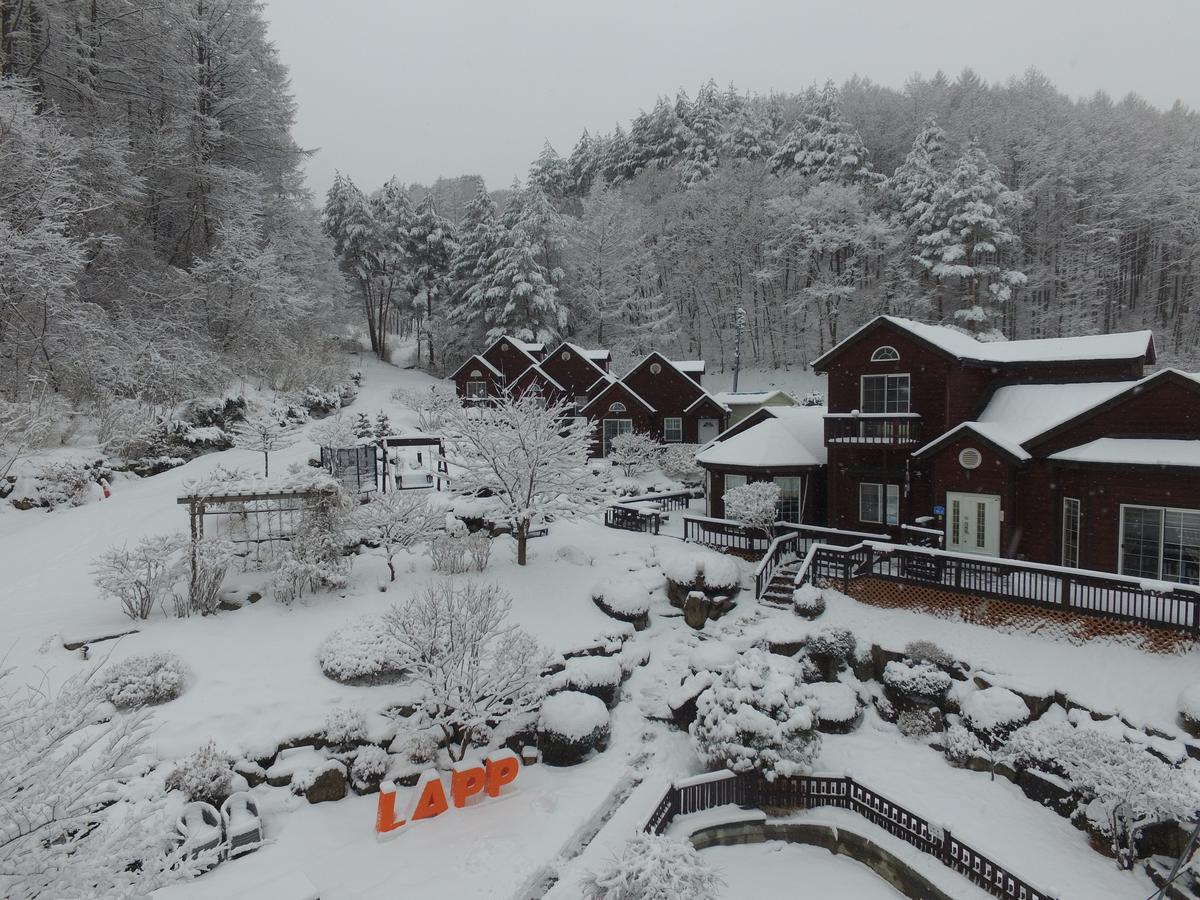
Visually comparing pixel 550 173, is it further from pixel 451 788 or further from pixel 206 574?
pixel 451 788

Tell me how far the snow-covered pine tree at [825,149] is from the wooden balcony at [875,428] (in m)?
34.5

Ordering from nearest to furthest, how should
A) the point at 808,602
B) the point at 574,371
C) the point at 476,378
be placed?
1. the point at 808,602
2. the point at 574,371
3. the point at 476,378

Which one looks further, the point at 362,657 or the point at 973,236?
the point at 973,236

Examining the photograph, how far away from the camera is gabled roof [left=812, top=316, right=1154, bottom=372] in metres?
16.2

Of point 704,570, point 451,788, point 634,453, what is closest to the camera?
point 451,788

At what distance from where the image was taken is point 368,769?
10.4 metres

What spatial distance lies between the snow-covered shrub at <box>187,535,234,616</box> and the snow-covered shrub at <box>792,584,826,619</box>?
46.1ft

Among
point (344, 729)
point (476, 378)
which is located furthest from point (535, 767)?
point (476, 378)

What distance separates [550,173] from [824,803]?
62565mm

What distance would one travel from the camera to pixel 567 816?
10148 millimetres

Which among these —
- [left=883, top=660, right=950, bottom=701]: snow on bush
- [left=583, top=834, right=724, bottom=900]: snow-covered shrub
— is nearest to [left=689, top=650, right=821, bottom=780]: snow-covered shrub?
[left=883, top=660, right=950, bottom=701]: snow on bush

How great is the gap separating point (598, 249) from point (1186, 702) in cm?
4207

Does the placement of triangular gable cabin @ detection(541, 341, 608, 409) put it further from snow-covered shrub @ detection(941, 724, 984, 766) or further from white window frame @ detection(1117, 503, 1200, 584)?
snow-covered shrub @ detection(941, 724, 984, 766)

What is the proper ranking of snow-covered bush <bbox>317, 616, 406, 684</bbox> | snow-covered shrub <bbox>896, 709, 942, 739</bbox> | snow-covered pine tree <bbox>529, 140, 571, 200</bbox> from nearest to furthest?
snow-covered bush <bbox>317, 616, 406, 684</bbox>
snow-covered shrub <bbox>896, 709, 942, 739</bbox>
snow-covered pine tree <bbox>529, 140, 571, 200</bbox>
